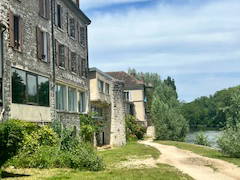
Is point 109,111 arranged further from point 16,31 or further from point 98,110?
point 16,31

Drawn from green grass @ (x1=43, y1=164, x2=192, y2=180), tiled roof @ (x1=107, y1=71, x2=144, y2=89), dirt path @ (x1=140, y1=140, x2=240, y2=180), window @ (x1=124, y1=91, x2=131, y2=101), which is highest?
tiled roof @ (x1=107, y1=71, x2=144, y2=89)

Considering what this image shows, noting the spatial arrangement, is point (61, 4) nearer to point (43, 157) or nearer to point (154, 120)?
point (43, 157)

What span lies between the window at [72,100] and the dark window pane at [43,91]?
6093mm

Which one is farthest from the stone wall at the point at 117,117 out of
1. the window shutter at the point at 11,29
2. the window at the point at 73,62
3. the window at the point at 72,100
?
the window shutter at the point at 11,29

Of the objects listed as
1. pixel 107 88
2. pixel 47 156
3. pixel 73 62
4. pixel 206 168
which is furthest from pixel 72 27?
pixel 47 156

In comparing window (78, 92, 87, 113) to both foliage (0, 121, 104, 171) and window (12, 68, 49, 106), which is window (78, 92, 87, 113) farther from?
foliage (0, 121, 104, 171)

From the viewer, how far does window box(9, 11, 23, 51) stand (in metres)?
22.4

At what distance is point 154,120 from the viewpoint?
185 ft

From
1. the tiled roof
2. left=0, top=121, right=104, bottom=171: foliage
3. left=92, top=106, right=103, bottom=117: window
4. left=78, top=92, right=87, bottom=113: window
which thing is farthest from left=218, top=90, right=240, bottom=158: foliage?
the tiled roof

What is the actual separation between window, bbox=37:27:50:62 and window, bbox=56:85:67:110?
3315 millimetres

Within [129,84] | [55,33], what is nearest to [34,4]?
[55,33]

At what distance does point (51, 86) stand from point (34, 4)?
5.60m

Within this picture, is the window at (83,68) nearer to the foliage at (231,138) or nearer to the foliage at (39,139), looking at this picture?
the foliage at (39,139)

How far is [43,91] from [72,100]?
7.83 metres
